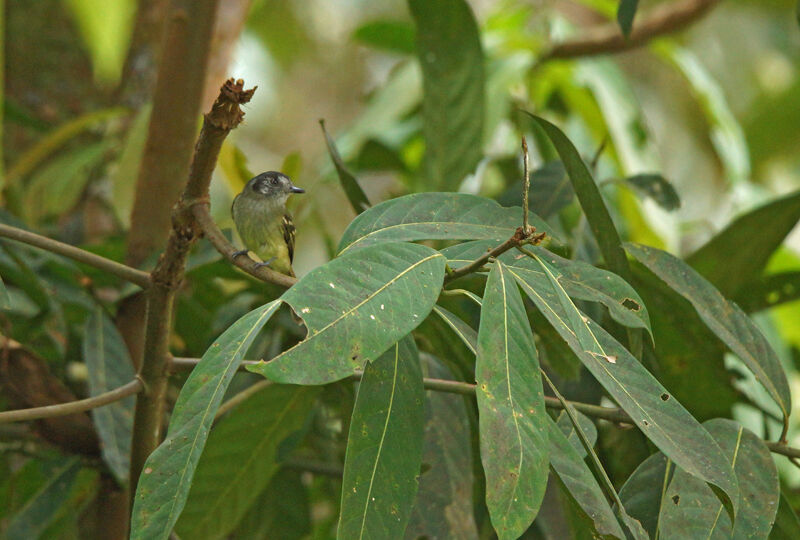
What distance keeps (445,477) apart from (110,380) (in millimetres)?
705

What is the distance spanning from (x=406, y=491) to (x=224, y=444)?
748 mm

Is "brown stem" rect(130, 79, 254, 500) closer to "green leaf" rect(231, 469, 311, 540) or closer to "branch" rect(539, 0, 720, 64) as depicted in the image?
"green leaf" rect(231, 469, 311, 540)

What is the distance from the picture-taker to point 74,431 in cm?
177

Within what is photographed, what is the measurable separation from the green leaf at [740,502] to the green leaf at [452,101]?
108cm

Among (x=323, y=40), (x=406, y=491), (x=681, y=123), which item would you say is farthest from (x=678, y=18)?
(x=323, y=40)

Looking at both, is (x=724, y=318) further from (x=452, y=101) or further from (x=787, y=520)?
(x=452, y=101)

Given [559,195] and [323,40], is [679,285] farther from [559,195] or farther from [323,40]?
[323,40]

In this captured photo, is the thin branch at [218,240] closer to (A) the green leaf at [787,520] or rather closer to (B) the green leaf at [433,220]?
(B) the green leaf at [433,220]

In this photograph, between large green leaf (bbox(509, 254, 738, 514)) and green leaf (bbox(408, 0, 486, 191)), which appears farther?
green leaf (bbox(408, 0, 486, 191))

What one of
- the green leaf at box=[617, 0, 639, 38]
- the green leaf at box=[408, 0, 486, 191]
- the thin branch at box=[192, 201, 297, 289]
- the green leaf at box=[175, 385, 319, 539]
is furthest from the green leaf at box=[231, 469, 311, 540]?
the green leaf at box=[617, 0, 639, 38]

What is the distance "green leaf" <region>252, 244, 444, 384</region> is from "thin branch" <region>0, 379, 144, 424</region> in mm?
471

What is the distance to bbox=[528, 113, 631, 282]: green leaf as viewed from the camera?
1.37 meters

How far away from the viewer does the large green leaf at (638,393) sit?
3.16 ft

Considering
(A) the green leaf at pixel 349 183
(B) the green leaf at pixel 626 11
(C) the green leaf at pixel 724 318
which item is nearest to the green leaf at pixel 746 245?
(C) the green leaf at pixel 724 318
